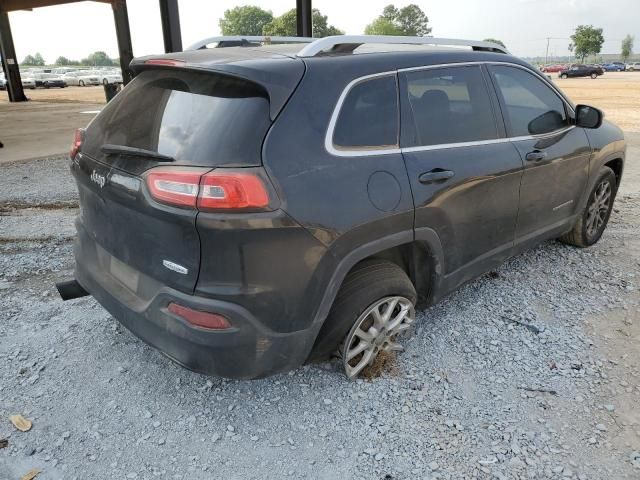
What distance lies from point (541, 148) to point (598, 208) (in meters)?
1.47

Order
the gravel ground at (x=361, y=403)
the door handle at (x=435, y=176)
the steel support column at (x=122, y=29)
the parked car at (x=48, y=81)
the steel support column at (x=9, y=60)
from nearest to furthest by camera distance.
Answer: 1. the gravel ground at (x=361, y=403)
2. the door handle at (x=435, y=176)
3. the steel support column at (x=122, y=29)
4. the steel support column at (x=9, y=60)
5. the parked car at (x=48, y=81)

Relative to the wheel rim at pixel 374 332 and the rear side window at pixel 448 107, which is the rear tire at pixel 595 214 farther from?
the wheel rim at pixel 374 332

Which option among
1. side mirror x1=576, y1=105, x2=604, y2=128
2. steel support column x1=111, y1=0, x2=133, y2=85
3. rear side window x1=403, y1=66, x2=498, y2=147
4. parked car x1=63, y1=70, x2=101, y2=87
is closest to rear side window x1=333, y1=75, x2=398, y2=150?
rear side window x1=403, y1=66, x2=498, y2=147

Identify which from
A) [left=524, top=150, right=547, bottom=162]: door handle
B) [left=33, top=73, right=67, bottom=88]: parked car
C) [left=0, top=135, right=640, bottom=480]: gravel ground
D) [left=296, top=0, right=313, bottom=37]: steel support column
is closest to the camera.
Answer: [left=0, top=135, right=640, bottom=480]: gravel ground

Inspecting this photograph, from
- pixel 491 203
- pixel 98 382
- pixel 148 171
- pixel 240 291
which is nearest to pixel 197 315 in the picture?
pixel 240 291

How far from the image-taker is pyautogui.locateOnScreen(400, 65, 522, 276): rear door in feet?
8.79

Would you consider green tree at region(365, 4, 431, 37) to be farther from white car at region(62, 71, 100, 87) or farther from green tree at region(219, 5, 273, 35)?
white car at region(62, 71, 100, 87)

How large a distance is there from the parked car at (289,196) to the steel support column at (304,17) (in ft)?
33.9

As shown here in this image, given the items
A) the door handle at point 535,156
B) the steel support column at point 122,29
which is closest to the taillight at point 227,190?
the door handle at point 535,156

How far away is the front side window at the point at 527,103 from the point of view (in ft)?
10.9

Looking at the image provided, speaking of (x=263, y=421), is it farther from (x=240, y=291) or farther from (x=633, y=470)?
(x=633, y=470)

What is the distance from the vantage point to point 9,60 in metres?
25.4

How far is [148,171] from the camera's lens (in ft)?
7.18

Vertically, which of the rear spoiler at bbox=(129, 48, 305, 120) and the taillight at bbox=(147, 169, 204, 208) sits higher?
the rear spoiler at bbox=(129, 48, 305, 120)
